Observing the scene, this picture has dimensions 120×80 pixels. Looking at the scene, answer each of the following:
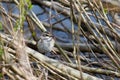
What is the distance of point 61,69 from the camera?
10.4 feet

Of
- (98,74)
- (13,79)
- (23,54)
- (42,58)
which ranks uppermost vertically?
(23,54)

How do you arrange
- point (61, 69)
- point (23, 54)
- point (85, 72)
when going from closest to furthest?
point (23, 54) < point (61, 69) < point (85, 72)

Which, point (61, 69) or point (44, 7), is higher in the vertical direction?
point (44, 7)

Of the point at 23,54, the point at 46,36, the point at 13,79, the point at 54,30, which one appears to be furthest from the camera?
the point at 54,30

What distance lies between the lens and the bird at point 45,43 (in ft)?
12.9

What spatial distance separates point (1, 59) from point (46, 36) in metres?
1.81

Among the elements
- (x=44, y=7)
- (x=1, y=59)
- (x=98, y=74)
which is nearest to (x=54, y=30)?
(x=44, y=7)

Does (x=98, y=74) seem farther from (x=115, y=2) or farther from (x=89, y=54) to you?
(x=115, y=2)

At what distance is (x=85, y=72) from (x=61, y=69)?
0.35 m

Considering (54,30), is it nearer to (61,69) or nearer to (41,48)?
(41,48)

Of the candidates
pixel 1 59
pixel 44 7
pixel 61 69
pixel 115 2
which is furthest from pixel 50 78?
pixel 44 7

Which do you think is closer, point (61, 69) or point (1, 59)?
point (1, 59)

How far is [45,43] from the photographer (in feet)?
13.5

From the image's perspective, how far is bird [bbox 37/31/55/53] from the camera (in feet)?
12.9
